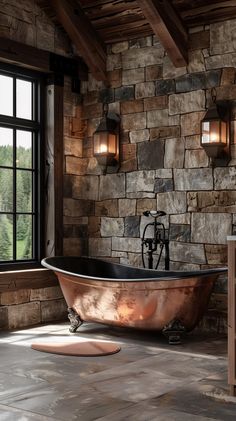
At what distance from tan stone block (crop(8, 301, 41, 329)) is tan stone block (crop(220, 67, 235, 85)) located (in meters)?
2.96

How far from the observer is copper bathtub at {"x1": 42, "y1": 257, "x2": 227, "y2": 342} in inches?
203

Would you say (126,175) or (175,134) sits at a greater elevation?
(175,134)

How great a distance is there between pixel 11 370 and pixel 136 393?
1.05 m

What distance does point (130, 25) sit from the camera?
20.7ft

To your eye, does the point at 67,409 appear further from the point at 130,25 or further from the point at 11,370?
the point at 130,25

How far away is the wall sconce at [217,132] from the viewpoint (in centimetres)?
564

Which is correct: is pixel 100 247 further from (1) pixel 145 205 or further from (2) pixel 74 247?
(1) pixel 145 205

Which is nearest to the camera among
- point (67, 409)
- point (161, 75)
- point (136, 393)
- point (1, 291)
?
point (67, 409)

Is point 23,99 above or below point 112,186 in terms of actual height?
above

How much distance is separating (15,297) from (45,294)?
1.41ft

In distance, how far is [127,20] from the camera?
6254 mm

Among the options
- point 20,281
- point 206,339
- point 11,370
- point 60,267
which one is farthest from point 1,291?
point 206,339

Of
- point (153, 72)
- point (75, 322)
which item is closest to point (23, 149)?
point (153, 72)

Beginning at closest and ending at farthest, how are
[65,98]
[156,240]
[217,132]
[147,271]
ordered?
[217,132]
[147,271]
[156,240]
[65,98]
